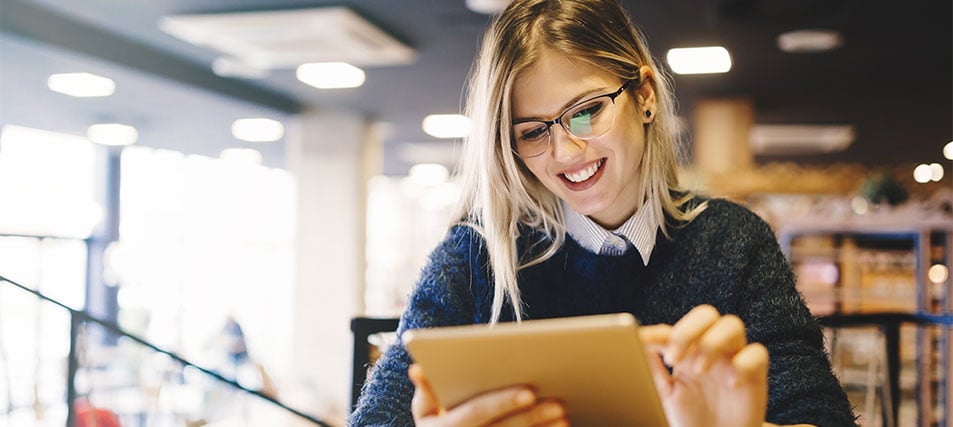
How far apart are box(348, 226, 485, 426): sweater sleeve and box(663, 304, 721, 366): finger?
0.42 meters

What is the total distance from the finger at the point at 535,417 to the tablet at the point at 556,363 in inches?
0.7

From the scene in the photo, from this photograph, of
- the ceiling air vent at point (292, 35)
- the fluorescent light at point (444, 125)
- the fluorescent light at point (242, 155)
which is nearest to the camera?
the ceiling air vent at point (292, 35)

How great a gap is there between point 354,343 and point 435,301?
1.25ft

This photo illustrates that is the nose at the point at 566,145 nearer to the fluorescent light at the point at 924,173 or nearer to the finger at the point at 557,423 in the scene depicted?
the finger at the point at 557,423

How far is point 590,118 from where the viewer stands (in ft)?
3.71

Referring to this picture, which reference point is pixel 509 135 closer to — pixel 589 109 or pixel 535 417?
pixel 589 109

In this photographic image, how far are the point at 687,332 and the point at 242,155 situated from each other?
1084cm

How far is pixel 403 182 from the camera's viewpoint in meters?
15.4

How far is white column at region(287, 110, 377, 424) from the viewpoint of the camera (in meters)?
7.30

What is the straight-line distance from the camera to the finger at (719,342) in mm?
791

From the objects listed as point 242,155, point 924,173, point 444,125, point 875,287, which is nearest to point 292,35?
point 875,287

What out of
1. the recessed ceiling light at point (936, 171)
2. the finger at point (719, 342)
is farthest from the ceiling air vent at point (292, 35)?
the recessed ceiling light at point (936, 171)

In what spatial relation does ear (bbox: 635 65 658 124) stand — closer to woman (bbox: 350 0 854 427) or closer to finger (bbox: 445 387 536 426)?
woman (bbox: 350 0 854 427)

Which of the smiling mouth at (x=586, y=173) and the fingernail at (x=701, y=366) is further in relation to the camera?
the smiling mouth at (x=586, y=173)
